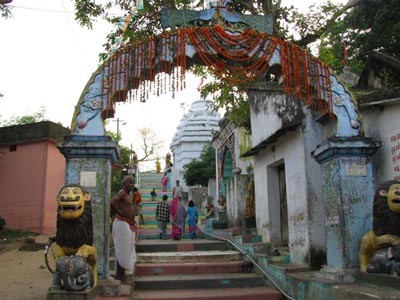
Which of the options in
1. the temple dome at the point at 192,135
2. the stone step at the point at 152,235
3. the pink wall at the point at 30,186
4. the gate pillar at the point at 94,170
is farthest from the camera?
the temple dome at the point at 192,135

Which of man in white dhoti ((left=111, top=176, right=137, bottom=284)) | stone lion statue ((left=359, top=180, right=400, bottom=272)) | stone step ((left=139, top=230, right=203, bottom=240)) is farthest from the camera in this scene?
stone step ((left=139, top=230, right=203, bottom=240))

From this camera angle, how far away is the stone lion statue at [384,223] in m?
5.30

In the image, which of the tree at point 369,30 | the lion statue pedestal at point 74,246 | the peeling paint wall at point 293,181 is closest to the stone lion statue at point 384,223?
the peeling paint wall at point 293,181

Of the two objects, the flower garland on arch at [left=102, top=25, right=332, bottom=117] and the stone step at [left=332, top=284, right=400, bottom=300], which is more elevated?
the flower garland on arch at [left=102, top=25, right=332, bottom=117]

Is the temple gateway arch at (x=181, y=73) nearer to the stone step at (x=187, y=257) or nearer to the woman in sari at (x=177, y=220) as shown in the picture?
the stone step at (x=187, y=257)

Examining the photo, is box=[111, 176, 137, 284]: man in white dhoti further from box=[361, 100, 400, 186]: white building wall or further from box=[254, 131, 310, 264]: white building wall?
box=[361, 100, 400, 186]: white building wall

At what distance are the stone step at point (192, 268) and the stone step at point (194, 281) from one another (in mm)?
195

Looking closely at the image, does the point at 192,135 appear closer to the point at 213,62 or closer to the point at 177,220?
the point at 177,220

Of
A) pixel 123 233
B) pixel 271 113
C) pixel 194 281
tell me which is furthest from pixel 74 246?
pixel 271 113

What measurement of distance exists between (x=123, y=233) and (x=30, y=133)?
1022 centimetres

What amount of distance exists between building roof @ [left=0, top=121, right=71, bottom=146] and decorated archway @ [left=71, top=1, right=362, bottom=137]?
9342mm

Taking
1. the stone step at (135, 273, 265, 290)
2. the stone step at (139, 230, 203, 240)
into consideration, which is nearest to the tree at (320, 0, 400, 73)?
the stone step at (139, 230, 203, 240)

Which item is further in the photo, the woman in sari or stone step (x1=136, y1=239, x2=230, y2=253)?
the woman in sari

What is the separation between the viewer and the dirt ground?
677cm
